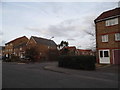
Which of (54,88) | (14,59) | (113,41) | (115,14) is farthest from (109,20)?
(14,59)

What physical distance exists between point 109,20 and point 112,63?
7.55 metres

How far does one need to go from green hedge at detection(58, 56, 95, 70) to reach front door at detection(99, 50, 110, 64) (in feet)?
23.3

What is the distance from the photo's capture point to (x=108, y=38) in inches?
909

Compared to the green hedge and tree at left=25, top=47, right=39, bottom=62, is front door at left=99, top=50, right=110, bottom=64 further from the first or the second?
tree at left=25, top=47, right=39, bottom=62

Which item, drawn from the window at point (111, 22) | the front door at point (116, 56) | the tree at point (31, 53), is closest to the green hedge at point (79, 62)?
the front door at point (116, 56)

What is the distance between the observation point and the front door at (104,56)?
22922 millimetres

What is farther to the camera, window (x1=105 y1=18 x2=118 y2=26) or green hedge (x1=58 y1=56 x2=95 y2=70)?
window (x1=105 y1=18 x2=118 y2=26)

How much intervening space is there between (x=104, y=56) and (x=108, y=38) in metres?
3.26

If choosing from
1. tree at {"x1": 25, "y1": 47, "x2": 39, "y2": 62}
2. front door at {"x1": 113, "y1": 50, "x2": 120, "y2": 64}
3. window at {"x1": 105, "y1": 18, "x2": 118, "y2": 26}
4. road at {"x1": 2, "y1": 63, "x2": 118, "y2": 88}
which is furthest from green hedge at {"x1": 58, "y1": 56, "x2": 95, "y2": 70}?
tree at {"x1": 25, "y1": 47, "x2": 39, "y2": 62}

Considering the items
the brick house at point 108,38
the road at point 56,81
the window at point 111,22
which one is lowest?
the road at point 56,81

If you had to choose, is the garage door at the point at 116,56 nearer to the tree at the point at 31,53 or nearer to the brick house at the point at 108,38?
the brick house at the point at 108,38

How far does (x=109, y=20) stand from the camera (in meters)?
23.4

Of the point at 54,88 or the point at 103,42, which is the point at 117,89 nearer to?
the point at 54,88

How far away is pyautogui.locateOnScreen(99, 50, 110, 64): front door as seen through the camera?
75.2ft
